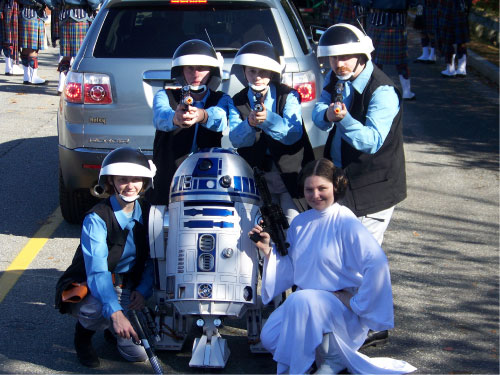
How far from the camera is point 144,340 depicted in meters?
4.41

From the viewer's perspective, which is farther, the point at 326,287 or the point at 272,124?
the point at 272,124

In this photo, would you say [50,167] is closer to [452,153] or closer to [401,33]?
[452,153]

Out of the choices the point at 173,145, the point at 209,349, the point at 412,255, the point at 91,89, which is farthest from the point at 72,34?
the point at 209,349

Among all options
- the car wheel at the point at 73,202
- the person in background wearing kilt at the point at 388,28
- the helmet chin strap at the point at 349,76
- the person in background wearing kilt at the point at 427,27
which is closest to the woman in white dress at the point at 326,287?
the helmet chin strap at the point at 349,76

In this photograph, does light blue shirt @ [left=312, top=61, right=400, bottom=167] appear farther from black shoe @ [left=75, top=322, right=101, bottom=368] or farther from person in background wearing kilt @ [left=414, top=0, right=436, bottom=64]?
person in background wearing kilt @ [left=414, top=0, right=436, bottom=64]

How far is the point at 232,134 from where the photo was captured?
4965mm

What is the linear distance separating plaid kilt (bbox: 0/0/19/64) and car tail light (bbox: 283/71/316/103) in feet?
27.1

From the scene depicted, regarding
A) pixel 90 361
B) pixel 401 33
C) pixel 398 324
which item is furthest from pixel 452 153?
pixel 90 361

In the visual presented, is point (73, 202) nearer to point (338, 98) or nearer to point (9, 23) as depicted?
point (338, 98)

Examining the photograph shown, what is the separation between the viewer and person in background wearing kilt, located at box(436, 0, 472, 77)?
14.5m

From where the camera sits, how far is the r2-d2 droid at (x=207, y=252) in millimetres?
4461

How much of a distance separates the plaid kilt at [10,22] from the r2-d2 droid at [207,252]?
9745 mm

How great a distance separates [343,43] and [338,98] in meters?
0.29

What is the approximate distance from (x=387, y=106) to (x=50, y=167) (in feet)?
16.4
